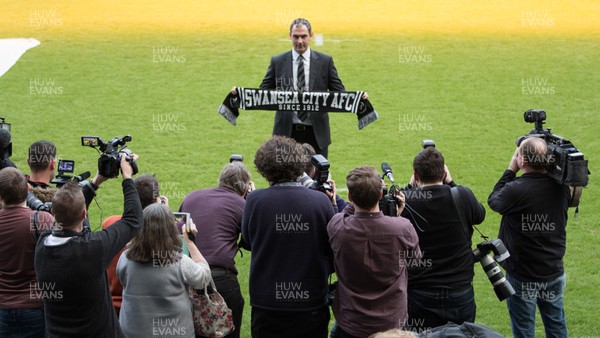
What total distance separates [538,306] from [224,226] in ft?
7.82

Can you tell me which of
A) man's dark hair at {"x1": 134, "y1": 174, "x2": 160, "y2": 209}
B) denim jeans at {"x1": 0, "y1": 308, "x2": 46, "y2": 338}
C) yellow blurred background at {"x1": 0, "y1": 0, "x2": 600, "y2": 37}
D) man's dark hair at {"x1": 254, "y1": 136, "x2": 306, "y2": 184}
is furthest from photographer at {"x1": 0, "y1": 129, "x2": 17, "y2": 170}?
yellow blurred background at {"x1": 0, "y1": 0, "x2": 600, "y2": 37}

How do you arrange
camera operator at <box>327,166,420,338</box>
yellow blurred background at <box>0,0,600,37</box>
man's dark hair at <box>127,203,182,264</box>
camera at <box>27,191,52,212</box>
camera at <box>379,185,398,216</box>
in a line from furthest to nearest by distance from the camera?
yellow blurred background at <box>0,0,600,37</box>, camera at <box>27,191,52,212</box>, camera at <box>379,185,398,216</box>, camera operator at <box>327,166,420,338</box>, man's dark hair at <box>127,203,182,264</box>

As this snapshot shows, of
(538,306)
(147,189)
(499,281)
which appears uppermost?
(147,189)

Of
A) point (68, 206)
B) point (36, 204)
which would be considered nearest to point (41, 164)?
point (36, 204)

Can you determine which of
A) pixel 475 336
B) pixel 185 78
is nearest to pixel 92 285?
pixel 475 336

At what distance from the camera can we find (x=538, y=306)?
624cm

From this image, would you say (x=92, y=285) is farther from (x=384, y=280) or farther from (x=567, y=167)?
(x=567, y=167)

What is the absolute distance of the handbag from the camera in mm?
5152

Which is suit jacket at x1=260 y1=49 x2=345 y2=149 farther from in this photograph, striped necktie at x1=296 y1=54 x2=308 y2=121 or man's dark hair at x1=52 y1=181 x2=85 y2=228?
man's dark hair at x1=52 y1=181 x2=85 y2=228

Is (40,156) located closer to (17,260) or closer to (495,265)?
(17,260)

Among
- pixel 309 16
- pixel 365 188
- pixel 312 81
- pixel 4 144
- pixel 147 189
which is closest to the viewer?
pixel 365 188

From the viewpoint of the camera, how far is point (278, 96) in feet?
28.0

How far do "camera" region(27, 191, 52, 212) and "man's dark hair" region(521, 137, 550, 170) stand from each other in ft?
11.0

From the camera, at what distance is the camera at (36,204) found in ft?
18.5
